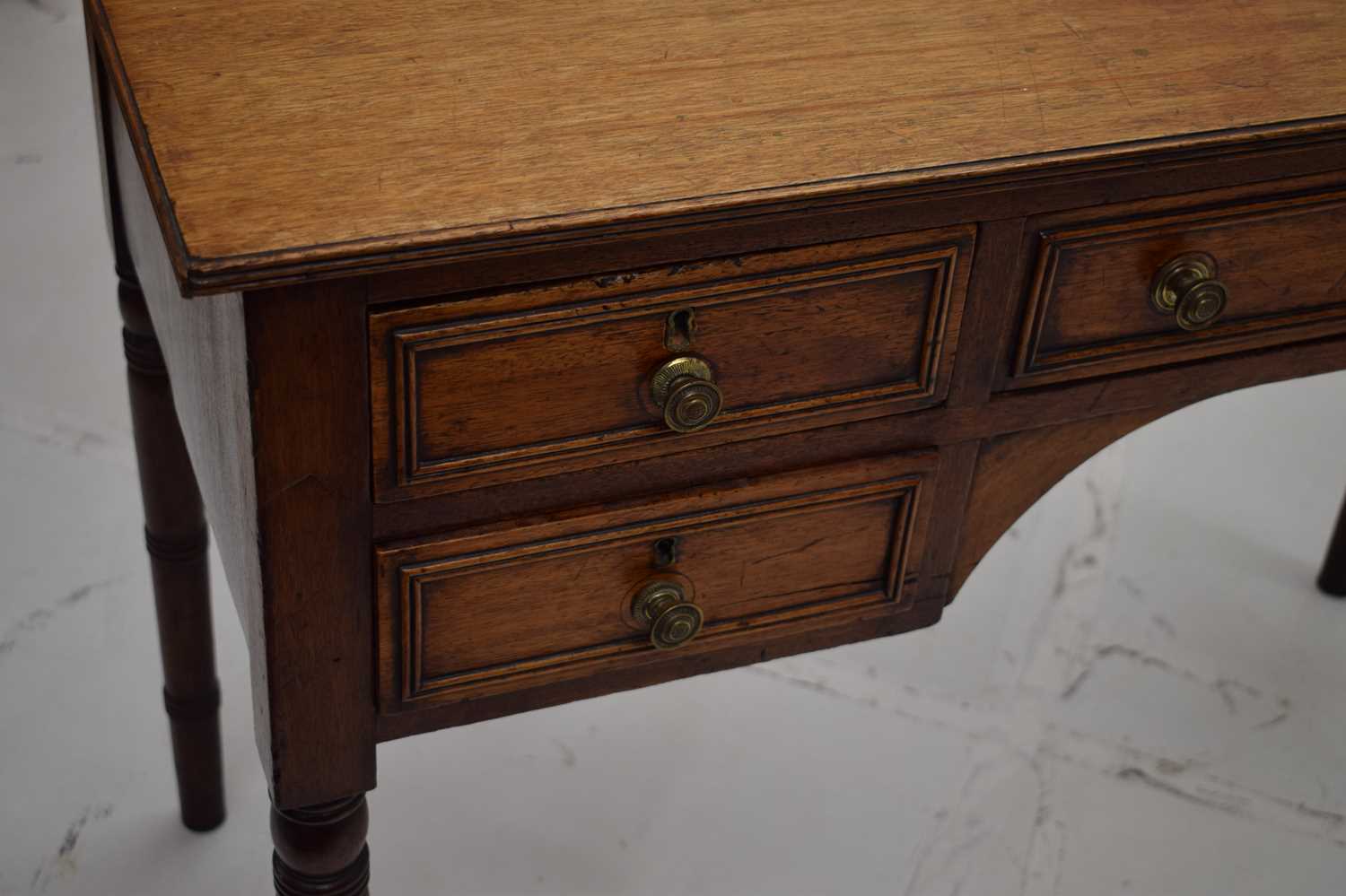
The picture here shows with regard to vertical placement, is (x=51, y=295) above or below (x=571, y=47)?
below

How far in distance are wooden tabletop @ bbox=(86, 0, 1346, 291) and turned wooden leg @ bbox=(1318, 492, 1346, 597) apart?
801 millimetres

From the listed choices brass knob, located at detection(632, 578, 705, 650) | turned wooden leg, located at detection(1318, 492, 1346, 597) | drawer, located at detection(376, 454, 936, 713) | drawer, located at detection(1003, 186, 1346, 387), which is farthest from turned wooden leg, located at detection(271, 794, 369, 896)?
turned wooden leg, located at detection(1318, 492, 1346, 597)

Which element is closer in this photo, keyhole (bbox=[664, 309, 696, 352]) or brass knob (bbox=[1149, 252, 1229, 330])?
keyhole (bbox=[664, 309, 696, 352])

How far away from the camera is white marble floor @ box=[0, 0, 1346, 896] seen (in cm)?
148

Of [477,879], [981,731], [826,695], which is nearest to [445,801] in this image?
[477,879]

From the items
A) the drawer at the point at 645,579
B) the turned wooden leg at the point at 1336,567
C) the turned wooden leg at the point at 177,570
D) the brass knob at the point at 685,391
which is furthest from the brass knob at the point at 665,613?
the turned wooden leg at the point at 1336,567

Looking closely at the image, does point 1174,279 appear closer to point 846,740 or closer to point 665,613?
point 665,613

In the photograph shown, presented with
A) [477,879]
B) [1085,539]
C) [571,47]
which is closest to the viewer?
[571,47]

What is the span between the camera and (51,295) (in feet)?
6.71

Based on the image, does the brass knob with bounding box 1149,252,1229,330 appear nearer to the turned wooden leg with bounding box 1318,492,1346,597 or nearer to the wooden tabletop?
the wooden tabletop

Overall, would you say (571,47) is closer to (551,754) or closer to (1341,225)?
(1341,225)

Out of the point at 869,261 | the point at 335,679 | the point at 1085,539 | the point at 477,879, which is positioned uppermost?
the point at 869,261

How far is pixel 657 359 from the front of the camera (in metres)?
0.89

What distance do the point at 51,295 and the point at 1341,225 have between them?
4.83 feet
